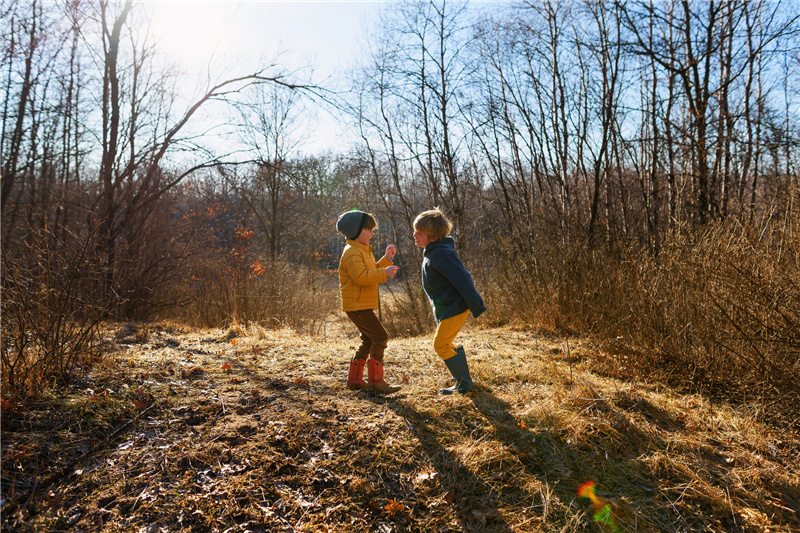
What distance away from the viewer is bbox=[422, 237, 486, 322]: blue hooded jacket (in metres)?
3.50

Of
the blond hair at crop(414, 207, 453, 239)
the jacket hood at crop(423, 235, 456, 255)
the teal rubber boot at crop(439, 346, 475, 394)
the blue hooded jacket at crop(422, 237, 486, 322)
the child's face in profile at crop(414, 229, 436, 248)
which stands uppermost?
the blond hair at crop(414, 207, 453, 239)

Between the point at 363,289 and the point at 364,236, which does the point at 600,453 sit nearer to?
the point at 363,289

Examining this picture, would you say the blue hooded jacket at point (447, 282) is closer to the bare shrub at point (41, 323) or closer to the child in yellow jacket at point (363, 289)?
the child in yellow jacket at point (363, 289)

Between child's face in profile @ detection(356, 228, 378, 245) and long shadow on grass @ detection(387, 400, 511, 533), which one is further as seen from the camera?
child's face in profile @ detection(356, 228, 378, 245)

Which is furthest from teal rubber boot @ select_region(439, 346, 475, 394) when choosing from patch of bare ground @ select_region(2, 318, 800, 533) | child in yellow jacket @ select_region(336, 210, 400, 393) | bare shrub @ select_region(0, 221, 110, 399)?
bare shrub @ select_region(0, 221, 110, 399)

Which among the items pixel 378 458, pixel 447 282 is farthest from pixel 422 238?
pixel 378 458

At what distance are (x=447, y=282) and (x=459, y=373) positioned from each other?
835 mm

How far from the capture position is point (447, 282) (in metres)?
3.67

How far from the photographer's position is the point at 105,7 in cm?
797

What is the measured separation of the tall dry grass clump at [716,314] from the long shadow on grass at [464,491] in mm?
2419

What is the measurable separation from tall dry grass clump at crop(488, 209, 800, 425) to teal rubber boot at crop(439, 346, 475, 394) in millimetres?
1797

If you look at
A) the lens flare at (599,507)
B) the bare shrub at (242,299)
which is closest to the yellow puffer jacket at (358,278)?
the lens flare at (599,507)

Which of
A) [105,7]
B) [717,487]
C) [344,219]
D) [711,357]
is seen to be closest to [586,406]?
[717,487]

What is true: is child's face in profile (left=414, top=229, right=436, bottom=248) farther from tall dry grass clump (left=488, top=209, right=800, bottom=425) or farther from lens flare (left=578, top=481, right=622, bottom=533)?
tall dry grass clump (left=488, top=209, right=800, bottom=425)
